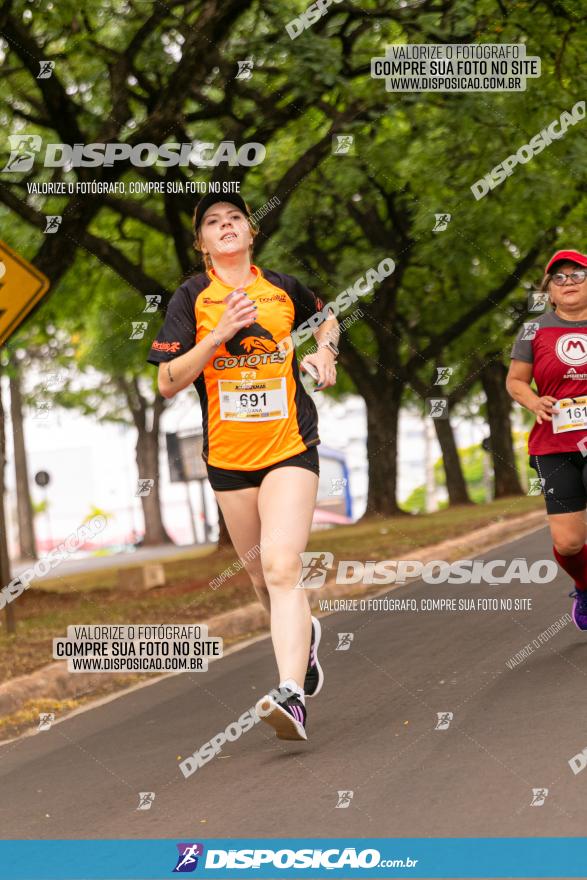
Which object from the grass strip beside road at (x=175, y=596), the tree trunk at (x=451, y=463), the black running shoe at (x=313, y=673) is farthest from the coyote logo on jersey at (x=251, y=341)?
A: the tree trunk at (x=451, y=463)

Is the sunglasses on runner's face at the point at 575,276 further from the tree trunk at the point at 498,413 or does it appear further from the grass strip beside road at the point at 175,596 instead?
the tree trunk at the point at 498,413

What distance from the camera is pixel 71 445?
224 ft

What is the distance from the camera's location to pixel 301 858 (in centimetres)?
408

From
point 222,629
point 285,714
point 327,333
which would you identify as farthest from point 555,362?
point 222,629

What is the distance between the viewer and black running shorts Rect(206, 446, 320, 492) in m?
5.44

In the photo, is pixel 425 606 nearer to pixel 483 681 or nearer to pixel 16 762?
pixel 483 681

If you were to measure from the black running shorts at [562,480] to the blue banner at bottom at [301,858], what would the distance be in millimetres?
3082

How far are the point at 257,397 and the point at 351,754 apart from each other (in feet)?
4.96

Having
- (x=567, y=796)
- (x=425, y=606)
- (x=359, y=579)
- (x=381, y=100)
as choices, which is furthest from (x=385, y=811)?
(x=381, y=100)

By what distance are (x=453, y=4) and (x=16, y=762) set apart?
7.78 metres

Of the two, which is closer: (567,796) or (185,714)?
(567,796)

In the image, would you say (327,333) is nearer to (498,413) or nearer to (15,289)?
(15,289)

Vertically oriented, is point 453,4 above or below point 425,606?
above

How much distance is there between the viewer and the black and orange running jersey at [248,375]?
5.46 meters
